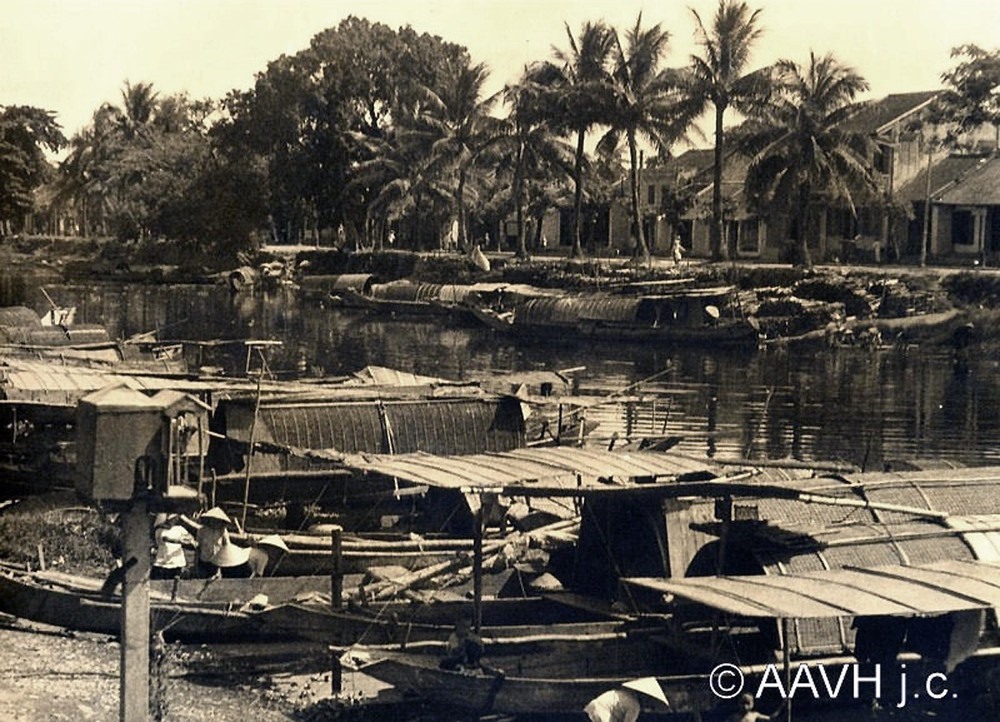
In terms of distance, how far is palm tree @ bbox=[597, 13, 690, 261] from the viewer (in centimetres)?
4891

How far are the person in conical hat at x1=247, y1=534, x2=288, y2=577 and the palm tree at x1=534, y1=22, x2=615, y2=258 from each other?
36178 mm

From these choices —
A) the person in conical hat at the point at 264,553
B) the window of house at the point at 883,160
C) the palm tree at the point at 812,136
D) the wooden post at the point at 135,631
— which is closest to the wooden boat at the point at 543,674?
the person in conical hat at the point at 264,553

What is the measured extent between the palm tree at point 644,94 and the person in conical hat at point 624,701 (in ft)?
128

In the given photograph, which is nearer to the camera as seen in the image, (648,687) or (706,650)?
A: (648,687)

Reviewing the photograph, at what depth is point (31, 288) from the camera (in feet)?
200

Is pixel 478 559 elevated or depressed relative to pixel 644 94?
depressed

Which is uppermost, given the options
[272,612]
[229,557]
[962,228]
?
[962,228]

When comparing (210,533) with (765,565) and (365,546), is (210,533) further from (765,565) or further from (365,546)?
(765,565)

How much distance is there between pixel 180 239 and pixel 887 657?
63608 mm

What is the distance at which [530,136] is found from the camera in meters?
54.0

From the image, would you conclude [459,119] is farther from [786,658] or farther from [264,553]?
[786,658]

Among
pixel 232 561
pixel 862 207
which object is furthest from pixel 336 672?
pixel 862 207

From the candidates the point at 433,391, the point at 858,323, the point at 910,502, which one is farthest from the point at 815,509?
the point at 858,323

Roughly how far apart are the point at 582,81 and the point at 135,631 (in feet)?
146
